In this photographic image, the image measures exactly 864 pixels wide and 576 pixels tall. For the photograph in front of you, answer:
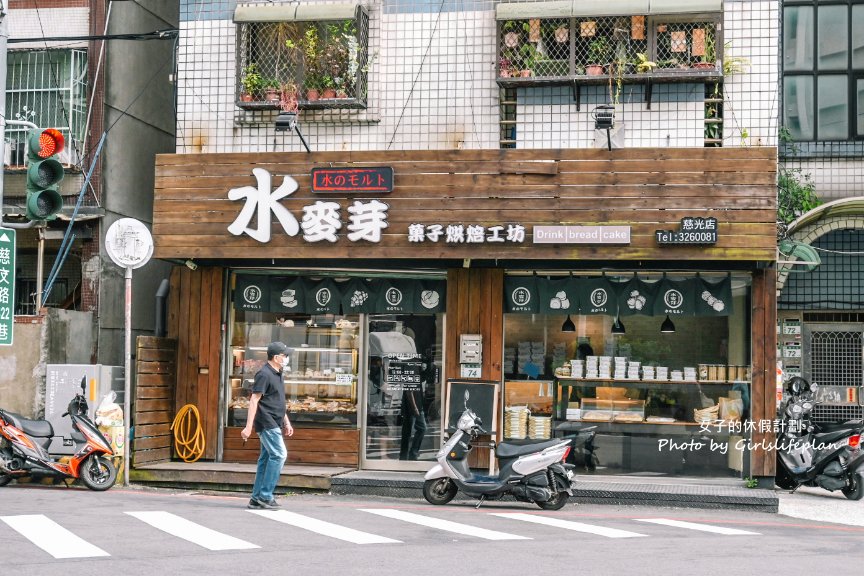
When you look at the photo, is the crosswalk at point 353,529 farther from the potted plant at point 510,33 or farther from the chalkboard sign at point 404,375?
the potted plant at point 510,33

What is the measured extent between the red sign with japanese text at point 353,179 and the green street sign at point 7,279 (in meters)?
4.18

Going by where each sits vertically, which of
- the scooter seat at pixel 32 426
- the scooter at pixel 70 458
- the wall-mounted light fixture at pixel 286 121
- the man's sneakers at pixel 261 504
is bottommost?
the man's sneakers at pixel 261 504

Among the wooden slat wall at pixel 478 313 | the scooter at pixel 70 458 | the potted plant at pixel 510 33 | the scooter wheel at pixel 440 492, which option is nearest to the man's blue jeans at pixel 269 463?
the scooter wheel at pixel 440 492

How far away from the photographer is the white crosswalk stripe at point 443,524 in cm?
1078

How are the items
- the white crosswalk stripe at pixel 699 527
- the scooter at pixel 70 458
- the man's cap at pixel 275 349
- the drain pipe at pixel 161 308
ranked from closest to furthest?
the white crosswalk stripe at pixel 699 527, the man's cap at pixel 275 349, the scooter at pixel 70 458, the drain pipe at pixel 161 308

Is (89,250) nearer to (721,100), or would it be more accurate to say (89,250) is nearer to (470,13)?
(470,13)

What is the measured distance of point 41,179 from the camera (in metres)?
12.6

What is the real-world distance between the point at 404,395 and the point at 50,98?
7541mm

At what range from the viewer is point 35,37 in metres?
17.8

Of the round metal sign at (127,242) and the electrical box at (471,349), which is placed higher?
the round metal sign at (127,242)

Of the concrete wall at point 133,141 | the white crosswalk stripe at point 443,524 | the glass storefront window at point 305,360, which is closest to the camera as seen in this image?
the white crosswalk stripe at point 443,524

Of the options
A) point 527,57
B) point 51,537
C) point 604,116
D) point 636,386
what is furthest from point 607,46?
point 51,537

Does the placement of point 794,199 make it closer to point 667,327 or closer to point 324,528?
point 667,327

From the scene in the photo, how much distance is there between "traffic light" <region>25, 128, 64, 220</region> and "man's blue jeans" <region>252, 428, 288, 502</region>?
11.8 ft
